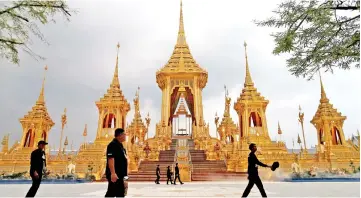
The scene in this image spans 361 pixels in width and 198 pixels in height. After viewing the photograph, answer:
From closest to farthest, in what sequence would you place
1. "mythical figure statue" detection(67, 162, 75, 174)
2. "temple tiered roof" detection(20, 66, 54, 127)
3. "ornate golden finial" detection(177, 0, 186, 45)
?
"mythical figure statue" detection(67, 162, 75, 174) → "temple tiered roof" detection(20, 66, 54, 127) → "ornate golden finial" detection(177, 0, 186, 45)

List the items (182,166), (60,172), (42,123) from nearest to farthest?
(182,166) < (60,172) < (42,123)

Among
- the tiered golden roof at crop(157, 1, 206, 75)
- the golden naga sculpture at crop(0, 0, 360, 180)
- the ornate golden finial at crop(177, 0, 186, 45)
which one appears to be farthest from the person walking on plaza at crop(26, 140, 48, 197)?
the ornate golden finial at crop(177, 0, 186, 45)

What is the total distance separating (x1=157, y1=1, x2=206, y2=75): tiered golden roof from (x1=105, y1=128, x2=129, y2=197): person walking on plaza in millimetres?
27209

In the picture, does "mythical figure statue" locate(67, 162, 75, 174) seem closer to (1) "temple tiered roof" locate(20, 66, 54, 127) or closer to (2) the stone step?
(2) the stone step

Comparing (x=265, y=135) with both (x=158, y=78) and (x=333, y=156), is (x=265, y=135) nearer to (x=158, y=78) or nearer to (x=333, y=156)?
(x=333, y=156)

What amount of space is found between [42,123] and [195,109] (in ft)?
50.7

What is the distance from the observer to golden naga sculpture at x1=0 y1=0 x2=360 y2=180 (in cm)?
1966

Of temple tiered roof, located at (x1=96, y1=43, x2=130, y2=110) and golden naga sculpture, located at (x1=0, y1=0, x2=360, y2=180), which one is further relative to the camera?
temple tiered roof, located at (x1=96, y1=43, x2=130, y2=110)

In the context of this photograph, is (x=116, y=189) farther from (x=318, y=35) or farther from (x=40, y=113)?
(x=40, y=113)

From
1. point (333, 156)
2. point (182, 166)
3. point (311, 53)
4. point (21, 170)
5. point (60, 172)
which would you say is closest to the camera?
point (311, 53)

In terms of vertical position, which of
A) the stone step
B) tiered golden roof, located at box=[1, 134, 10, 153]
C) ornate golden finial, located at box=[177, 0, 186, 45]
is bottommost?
the stone step

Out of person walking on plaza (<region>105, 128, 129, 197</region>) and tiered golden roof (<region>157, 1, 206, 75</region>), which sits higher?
tiered golden roof (<region>157, 1, 206, 75</region>)

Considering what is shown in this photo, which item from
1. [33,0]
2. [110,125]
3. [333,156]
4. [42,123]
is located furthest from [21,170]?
[333,156]

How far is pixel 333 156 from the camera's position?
21.1m
